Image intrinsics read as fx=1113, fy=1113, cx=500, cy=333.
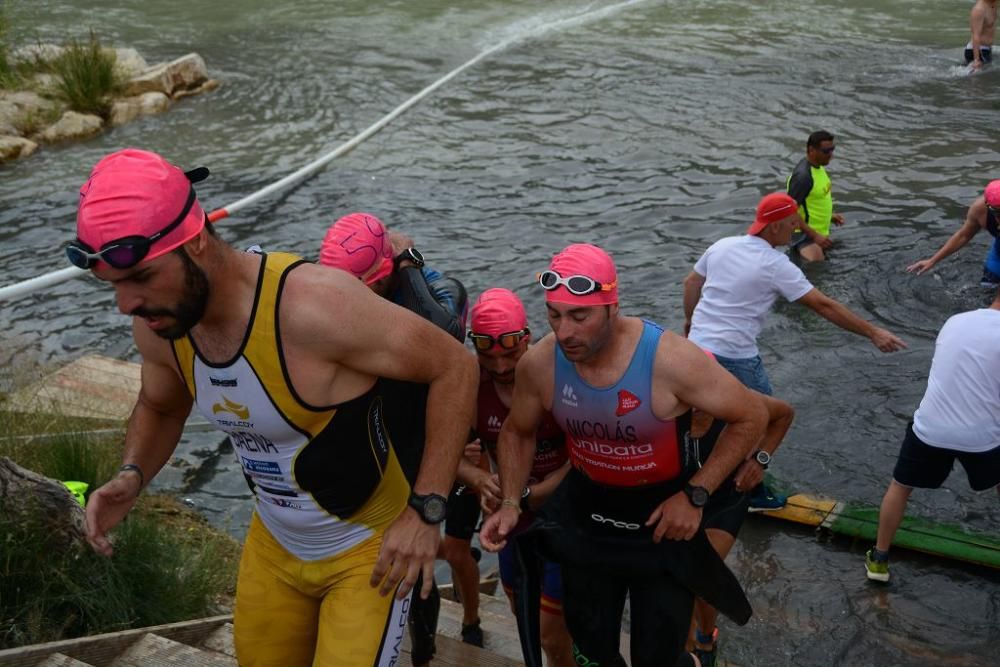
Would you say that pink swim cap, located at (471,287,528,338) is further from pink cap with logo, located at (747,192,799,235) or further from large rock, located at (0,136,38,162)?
large rock, located at (0,136,38,162)

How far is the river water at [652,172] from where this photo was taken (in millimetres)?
6805

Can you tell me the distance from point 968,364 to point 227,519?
15.3 feet

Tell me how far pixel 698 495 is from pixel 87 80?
15.2 m

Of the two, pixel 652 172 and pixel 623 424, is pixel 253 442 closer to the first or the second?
pixel 623 424

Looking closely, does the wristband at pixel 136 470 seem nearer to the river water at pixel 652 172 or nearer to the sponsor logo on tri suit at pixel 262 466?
the sponsor logo on tri suit at pixel 262 466

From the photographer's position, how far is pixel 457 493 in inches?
209

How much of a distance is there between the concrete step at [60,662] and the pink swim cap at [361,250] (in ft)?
6.45

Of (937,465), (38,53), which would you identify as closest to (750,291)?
(937,465)

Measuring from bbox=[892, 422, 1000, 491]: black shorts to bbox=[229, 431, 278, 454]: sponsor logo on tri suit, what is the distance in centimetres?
399

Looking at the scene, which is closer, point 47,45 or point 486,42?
point 47,45

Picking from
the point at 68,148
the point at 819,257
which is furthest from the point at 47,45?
the point at 819,257

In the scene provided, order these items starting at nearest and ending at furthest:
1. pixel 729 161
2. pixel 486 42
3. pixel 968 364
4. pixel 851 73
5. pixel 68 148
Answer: pixel 968 364
pixel 729 161
pixel 68 148
pixel 851 73
pixel 486 42

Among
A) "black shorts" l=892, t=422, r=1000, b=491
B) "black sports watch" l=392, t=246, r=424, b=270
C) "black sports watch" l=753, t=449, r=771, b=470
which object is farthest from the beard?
Answer: "black shorts" l=892, t=422, r=1000, b=491

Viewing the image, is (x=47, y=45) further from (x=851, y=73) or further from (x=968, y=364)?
(x=968, y=364)
